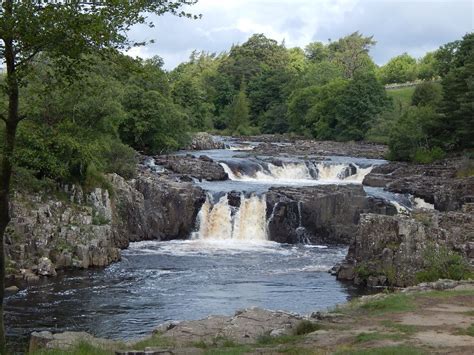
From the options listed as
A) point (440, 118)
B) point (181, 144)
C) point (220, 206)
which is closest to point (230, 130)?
point (181, 144)

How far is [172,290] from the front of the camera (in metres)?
26.8

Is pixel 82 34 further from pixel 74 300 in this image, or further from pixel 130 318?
pixel 74 300

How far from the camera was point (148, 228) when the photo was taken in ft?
126

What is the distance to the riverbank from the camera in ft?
42.2

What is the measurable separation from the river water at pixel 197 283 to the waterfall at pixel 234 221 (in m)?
0.06

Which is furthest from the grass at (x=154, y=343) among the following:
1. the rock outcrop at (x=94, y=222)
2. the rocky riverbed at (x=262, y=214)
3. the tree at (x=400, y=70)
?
the tree at (x=400, y=70)

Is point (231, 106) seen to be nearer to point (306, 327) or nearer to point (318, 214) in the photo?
point (318, 214)

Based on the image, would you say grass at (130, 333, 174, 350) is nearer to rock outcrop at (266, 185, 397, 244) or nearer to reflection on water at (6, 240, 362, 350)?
reflection on water at (6, 240, 362, 350)

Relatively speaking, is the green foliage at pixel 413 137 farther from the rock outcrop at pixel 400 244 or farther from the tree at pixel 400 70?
the tree at pixel 400 70

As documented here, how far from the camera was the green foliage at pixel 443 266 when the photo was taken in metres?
25.5

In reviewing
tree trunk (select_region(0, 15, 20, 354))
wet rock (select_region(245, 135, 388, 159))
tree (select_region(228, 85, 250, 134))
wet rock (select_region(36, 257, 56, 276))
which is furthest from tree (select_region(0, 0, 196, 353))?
tree (select_region(228, 85, 250, 134))

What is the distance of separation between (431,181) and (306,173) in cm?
1037

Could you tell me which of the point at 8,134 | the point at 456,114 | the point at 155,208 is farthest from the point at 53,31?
the point at 456,114

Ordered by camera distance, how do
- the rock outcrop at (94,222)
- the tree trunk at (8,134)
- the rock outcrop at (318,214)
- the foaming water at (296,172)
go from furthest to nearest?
1. the foaming water at (296,172)
2. the rock outcrop at (318,214)
3. the rock outcrop at (94,222)
4. the tree trunk at (8,134)
